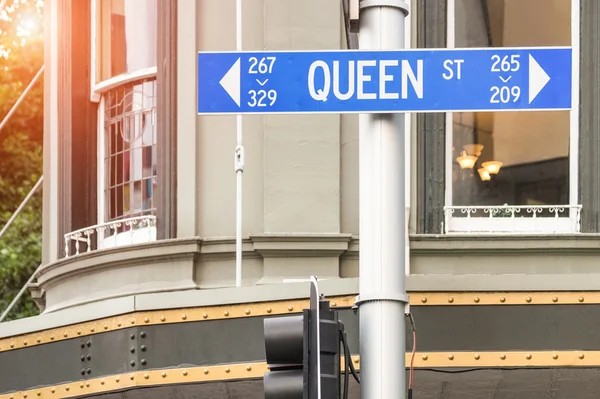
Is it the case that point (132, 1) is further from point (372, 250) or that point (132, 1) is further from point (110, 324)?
point (372, 250)

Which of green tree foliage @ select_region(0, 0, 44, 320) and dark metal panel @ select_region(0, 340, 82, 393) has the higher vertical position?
green tree foliage @ select_region(0, 0, 44, 320)

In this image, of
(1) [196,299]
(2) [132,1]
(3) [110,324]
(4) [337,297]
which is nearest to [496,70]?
(4) [337,297]

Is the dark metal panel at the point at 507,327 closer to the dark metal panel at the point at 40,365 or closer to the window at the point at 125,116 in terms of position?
the dark metal panel at the point at 40,365

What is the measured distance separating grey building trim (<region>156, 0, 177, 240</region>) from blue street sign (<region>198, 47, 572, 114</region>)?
3673 millimetres

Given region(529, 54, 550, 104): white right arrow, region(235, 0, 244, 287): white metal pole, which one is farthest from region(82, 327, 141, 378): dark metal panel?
region(529, 54, 550, 104): white right arrow

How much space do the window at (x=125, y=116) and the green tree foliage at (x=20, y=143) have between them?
1503 cm

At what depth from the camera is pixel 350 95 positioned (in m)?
6.91

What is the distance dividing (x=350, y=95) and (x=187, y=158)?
12.4 ft

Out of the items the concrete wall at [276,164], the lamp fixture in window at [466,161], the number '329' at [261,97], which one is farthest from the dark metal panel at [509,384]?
the number '329' at [261,97]

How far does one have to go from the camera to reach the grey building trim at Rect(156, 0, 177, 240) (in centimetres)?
1062

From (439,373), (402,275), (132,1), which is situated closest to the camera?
(402,275)

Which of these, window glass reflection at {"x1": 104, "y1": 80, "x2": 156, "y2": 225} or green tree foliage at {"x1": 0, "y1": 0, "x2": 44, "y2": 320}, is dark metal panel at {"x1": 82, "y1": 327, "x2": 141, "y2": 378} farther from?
green tree foliage at {"x1": 0, "y1": 0, "x2": 44, "y2": 320}

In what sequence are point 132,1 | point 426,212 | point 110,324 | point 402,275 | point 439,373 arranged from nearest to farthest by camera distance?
point 402,275, point 439,373, point 110,324, point 426,212, point 132,1

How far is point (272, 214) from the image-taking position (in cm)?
1012
